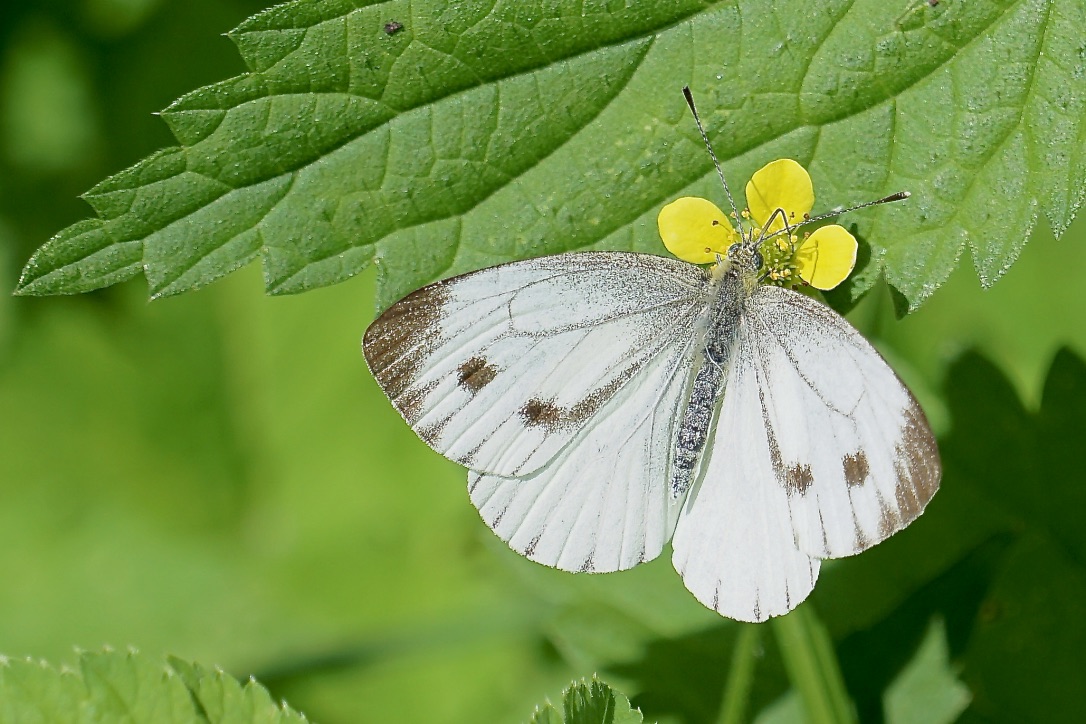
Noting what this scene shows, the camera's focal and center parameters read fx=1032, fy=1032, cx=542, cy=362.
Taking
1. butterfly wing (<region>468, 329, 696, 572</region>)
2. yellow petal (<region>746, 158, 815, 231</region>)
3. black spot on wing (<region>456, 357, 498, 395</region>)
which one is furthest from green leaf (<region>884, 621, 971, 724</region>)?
black spot on wing (<region>456, 357, 498, 395</region>)

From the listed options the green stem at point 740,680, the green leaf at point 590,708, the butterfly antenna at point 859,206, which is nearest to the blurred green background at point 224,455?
the green stem at point 740,680

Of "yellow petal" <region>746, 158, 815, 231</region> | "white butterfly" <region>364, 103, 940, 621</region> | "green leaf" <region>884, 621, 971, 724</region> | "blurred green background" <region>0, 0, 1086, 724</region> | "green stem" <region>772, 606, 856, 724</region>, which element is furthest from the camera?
"blurred green background" <region>0, 0, 1086, 724</region>

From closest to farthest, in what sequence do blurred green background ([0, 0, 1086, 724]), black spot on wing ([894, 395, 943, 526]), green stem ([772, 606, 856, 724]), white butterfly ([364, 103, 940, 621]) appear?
black spot on wing ([894, 395, 943, 526])
white butterfly ([364, 103, 940, 621])
green stem ([772, 606, 856, 724])
blurred green background ([0, 0, 1086, 724])

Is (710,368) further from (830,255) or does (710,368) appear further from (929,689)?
(929,689)

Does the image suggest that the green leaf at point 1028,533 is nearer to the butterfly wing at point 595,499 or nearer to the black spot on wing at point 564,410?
the butterfly wing at point 595,499

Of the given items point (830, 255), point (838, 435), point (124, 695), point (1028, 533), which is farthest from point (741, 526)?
point (124, 695)

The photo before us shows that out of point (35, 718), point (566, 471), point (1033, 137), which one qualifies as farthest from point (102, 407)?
point (1033, 137)

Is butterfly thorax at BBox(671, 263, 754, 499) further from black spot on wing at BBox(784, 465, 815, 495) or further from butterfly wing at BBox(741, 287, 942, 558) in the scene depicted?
black spot on wing at BBox(784, 465, 815, 495)
